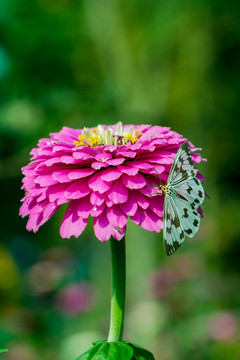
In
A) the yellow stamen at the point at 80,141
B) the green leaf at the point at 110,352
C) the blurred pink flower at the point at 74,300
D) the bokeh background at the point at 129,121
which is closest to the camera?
the green leaf at the point at 110,352

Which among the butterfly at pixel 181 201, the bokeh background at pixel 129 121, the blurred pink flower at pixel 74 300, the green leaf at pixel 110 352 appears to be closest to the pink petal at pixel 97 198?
the butterfly at pixel 181 201

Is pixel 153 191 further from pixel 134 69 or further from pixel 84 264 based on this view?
pixel 84 264

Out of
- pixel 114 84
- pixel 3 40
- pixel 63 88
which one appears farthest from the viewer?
pixel 114 84

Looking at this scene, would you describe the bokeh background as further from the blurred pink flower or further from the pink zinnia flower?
the pink zinnia flower

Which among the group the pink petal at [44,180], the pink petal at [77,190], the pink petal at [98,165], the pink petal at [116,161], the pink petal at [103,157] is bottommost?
the pink petal at [77,190]

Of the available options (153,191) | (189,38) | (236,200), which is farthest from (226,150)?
(153,191)

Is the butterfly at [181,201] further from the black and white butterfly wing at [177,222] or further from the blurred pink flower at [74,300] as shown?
the blurred pink flower at [74,300]

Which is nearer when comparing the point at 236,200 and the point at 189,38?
the point at 189,38
